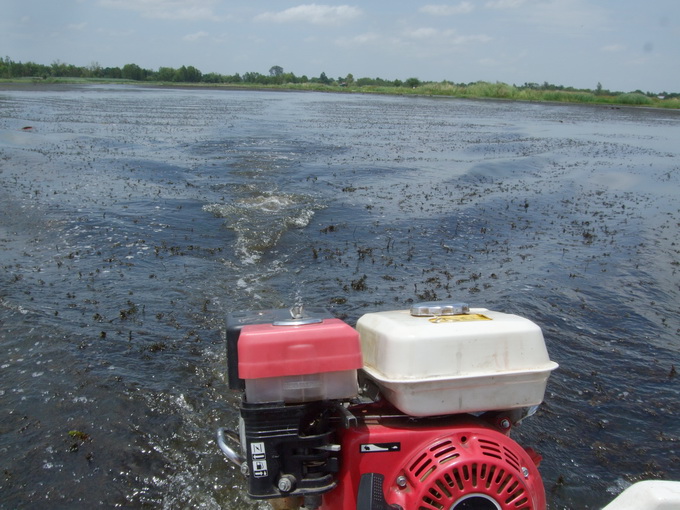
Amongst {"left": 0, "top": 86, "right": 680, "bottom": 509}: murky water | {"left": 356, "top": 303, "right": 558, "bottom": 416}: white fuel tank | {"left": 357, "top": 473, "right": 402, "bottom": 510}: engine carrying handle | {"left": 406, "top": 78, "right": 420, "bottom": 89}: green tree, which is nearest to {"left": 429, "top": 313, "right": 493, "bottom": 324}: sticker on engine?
{"left": 356, "top": 303, "right": 558, "bottom": 416}: white fuel tank

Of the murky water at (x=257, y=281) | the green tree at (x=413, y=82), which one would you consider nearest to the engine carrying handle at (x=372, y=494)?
the murky water at (x=257, y=281)

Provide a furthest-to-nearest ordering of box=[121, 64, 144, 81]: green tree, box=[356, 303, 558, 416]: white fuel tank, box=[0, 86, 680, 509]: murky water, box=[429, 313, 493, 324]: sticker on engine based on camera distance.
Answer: box=[121, 64, 144, 81]: green tree < box=[0, 86, 680, 509]: murky water < box=[429, 313, 493, 324]: sticker on engine < box=[356, 303, 558, 416]: white fuel tank

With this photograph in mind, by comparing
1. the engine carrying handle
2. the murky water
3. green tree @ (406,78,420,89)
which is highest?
green tree @ (406,78,420,89)

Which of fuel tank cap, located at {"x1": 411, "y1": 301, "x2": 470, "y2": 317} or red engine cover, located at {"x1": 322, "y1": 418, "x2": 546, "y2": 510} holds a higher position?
fuel tank cap, located at {"x1": 411, "y1": 301, "x2": 470, "y2": 317}

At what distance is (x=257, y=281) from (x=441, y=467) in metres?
5.47

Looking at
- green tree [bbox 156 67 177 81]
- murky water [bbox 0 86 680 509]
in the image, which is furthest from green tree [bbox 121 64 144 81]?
murky water [bbox 0 86 680 509]

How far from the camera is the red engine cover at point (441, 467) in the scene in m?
2.60

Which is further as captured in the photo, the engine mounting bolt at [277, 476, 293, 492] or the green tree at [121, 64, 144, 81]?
the green tree at [121, 64, 144, 81]

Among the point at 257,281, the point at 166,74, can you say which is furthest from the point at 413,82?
the point at 257,281

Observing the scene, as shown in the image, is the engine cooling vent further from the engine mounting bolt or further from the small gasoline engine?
the engine mounting bolt


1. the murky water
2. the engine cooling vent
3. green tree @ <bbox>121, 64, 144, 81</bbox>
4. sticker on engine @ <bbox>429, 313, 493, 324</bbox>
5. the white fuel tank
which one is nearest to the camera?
the engine cooling vent

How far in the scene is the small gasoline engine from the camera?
8.59ft

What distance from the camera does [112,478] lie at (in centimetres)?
417

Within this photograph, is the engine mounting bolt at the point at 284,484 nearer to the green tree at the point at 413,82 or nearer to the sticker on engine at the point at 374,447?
the sticker on engine at the point at 374,447
